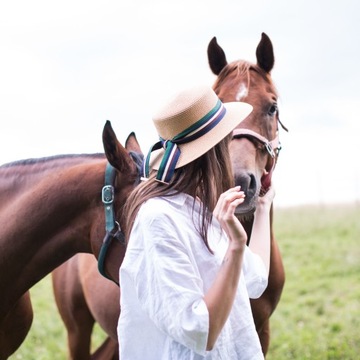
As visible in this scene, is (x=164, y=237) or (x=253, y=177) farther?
(x=253, y=177)

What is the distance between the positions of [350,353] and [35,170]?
4.07m

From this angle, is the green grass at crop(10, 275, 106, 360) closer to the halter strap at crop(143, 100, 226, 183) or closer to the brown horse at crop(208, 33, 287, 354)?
the brown horse at crop(208, 33, 287, 354)

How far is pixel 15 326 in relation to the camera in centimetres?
378

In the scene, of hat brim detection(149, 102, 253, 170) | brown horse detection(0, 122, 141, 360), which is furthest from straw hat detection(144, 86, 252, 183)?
brown horse detection(0, 122, 141, 360)

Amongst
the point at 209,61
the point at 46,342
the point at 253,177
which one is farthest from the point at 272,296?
the point at 46,342

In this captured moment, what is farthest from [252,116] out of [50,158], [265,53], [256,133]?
[50,158]

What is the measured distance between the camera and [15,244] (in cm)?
314

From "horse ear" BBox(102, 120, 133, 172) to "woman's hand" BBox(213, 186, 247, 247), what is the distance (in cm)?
81

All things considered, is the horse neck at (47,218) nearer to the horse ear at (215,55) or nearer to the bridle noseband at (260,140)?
the bridle noseband at (260,140)

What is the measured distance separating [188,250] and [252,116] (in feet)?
6.31

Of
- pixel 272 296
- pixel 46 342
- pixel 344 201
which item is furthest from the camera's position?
pixel 344 201

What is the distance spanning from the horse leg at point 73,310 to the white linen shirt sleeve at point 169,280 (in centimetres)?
321

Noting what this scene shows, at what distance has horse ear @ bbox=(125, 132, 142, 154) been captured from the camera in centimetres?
306

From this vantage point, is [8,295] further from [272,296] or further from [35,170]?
[272,296]
